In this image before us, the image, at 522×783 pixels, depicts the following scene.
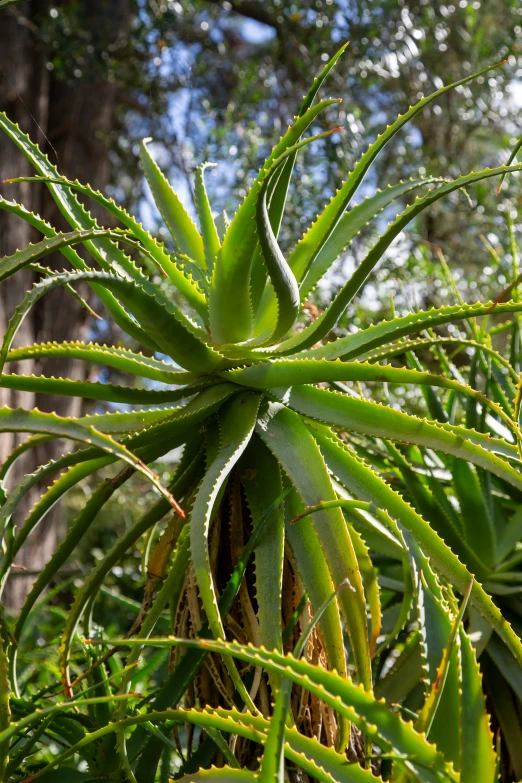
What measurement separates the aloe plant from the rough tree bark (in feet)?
6.45

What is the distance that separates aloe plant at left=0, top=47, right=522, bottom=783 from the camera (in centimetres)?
78

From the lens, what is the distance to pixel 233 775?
653 millimetres

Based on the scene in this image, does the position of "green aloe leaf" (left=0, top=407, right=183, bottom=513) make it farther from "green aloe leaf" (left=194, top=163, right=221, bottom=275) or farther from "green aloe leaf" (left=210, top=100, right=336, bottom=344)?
"green aloe leaf" (left=194, top=163, right=221, bottom=275)

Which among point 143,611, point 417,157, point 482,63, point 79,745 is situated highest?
point 482,63

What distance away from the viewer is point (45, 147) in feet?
11.9

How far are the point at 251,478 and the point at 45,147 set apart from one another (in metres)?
3.16

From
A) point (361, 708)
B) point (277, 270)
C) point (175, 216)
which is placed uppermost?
point (175, 216)

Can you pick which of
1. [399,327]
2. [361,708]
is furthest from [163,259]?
[361,708]

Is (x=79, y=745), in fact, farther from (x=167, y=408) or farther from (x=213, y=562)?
(x=167, y=408)

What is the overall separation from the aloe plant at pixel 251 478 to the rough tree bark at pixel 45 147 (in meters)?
1.96

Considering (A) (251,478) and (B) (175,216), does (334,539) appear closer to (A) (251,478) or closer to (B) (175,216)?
(A) (251,478)

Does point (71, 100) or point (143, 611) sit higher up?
point (71, 100)

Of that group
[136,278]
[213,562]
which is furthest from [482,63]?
[213,562]

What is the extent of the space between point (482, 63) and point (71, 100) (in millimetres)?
1982
